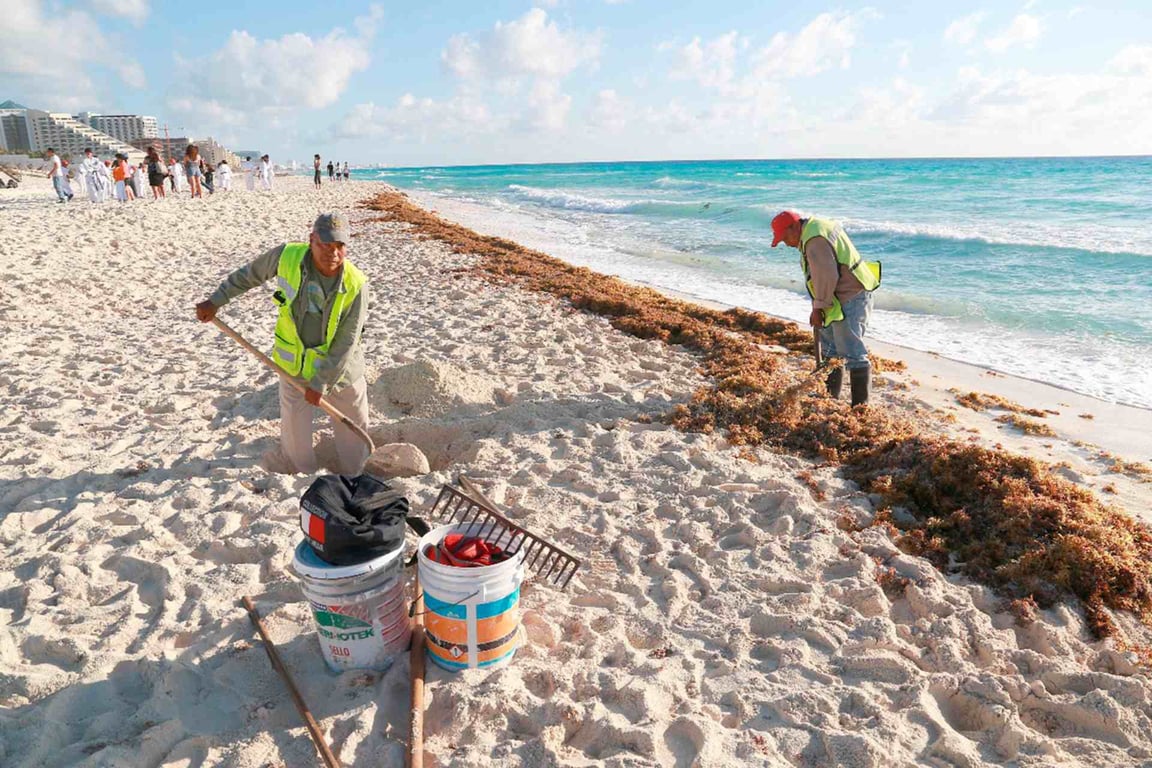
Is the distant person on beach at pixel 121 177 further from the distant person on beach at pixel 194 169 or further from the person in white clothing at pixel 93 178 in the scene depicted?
the distant person on beach at pixel 194 169

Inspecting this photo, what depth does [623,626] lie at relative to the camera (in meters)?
3.30

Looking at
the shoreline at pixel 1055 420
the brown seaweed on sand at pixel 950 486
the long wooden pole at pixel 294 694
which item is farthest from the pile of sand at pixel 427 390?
the shoreline at pixel 1055 420

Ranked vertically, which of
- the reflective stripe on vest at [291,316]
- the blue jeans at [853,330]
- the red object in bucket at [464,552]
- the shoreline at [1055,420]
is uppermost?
the reflective stripe on vest at [291,316]

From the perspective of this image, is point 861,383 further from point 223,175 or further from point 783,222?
point 223,175

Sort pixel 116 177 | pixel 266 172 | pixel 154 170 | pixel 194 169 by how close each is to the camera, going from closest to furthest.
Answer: pixel 116 177
pixel 154 170
pixel 194 169
pixel 266 172

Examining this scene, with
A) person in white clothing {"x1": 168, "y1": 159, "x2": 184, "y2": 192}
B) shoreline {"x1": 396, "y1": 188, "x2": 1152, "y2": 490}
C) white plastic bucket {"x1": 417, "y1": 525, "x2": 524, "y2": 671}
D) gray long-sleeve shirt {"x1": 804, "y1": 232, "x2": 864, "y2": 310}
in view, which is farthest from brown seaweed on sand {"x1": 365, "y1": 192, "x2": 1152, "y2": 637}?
person in white clothing {"x1": 168, "y1": 159, "x2": 184, "y2": 192}

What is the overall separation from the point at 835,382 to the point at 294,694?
5208 millimetres

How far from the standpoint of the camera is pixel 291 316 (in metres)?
4.08

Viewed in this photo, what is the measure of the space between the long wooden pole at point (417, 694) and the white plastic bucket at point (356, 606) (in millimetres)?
101

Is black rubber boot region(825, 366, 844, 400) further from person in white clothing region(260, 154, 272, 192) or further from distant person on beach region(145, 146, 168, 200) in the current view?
person in white clothing region(260, 154, 272, 192)

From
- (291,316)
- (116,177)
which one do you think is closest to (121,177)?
(116,177)

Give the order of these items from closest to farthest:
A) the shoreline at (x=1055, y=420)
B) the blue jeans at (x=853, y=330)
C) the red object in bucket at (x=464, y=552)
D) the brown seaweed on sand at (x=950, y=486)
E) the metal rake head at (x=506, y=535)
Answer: the red object in bucket at (x=464, y=552) < the metal rake head at (x=506, y=535) < the brown seaweed on sand at (x=950, y=486) < the shoreline at (x=1055, y=420) < the blue jeans at (x=853, y=330)

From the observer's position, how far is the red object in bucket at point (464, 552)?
9.35 feet

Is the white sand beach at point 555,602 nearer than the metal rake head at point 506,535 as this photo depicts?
Yes
